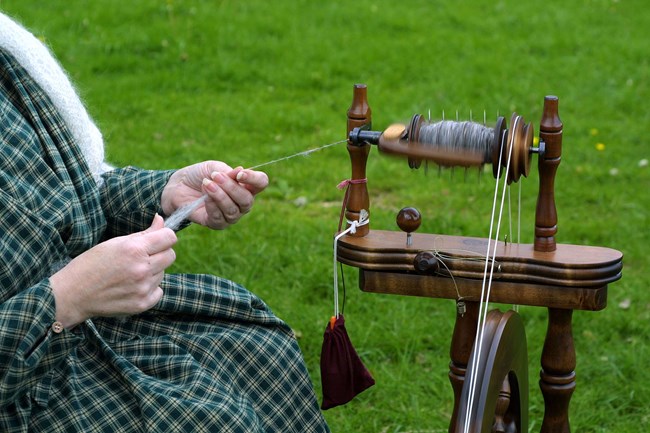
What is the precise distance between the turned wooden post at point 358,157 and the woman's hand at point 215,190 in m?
0.19

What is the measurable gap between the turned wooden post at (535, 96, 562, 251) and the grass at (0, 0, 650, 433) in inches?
40.6

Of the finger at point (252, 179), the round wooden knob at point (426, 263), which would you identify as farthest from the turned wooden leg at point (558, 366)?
the finger at point (252, 179)

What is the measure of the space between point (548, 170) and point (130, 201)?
90 centimetres

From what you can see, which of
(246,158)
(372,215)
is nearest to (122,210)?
(372,215)

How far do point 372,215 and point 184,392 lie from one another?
243cm

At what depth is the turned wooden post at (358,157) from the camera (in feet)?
6.87

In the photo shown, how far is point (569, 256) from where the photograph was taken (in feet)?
6.66

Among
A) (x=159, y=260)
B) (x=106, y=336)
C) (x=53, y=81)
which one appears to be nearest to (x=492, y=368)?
(x=159, y=260)

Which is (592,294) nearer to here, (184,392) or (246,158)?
(184,392)

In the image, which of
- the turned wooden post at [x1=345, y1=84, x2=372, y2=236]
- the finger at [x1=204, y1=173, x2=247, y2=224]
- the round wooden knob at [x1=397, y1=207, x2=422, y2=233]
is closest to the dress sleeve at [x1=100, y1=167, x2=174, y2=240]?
the finger at [x1=204, y1=173, x2=247, y2=224]

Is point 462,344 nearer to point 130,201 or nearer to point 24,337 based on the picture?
point 130,201

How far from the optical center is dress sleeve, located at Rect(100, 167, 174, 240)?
7.38 feet

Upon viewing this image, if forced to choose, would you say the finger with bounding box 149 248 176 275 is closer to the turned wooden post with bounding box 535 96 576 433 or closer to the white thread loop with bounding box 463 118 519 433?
the white thread loop with bounding box 463 118 519 433

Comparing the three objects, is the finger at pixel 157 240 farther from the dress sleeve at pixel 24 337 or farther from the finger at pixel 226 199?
the finger at pixel 226 199
